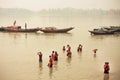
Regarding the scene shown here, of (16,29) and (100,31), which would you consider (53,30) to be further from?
(100,31)

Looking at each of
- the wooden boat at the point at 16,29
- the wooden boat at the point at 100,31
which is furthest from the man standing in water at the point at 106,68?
the wooden boat at the point at 16,29

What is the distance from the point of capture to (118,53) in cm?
770

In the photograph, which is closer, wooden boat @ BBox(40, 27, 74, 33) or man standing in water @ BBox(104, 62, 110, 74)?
man standing in water @ BBox(104, 62, 110, 74)

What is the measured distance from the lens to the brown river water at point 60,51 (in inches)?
273

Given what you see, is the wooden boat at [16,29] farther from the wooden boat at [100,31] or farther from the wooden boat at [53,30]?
the wooden boat at [100,31]

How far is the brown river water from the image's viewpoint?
693 centimetres

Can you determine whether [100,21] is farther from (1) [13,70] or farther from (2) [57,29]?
(1) [13,70]

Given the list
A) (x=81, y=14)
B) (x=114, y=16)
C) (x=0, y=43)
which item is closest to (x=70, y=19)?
(x=81, y=14)

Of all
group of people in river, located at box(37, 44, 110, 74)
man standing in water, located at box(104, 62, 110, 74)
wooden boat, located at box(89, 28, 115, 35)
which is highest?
wooden boat, located at box(89, 28, 115, 35)

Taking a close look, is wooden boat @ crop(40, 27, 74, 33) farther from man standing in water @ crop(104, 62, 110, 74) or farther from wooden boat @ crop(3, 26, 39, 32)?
man standing in water @ crop(104, 62, 110, 74)

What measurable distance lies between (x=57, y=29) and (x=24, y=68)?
→ 149cm

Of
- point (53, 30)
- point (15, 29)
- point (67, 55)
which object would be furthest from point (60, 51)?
point (15, 29)

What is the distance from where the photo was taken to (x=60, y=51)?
7.67 meters

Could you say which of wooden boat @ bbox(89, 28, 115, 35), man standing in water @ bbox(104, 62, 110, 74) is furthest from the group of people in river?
wooden boat @ bbox(89, 28, 115, 35)
